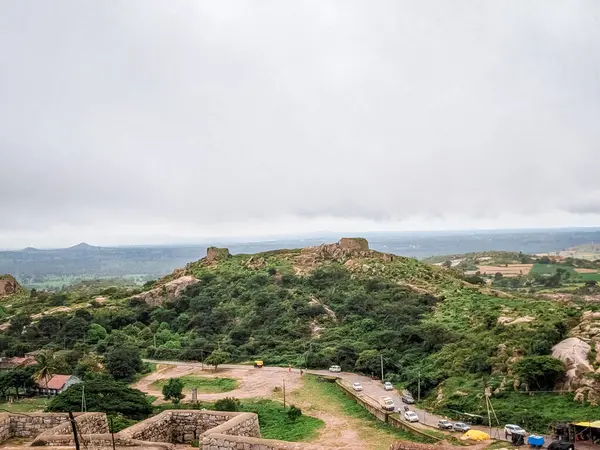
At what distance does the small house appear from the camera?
38.4m

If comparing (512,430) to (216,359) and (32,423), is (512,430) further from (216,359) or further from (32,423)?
(216,359)

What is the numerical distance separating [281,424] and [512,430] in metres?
11.2

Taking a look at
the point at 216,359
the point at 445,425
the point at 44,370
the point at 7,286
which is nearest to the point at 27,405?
the point at 44,370

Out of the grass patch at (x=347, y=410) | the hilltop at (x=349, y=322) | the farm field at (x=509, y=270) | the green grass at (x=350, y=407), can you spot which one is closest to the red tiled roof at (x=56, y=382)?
the hilltop at (x=349, y=322)

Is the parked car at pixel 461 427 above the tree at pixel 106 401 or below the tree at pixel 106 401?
below

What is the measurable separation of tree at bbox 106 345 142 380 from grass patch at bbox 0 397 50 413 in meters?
6.52

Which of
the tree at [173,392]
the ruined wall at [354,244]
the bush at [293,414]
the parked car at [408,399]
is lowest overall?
the parked car at [408,399]

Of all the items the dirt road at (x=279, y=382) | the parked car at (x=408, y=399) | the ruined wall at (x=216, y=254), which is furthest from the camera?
the ruined wall at (x=216, y=254)

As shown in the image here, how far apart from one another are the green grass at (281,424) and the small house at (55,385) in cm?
1526

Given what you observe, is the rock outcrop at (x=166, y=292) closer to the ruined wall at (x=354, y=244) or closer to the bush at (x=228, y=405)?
the ruined wall at (x=354, y=244)

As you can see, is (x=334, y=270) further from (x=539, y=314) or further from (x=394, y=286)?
(x=539, y=314)

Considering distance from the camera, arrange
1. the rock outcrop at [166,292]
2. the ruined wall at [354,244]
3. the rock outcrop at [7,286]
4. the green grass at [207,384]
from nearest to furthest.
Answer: the green grass at [207,384], the rock outcrop at [166,292], the ruined wall at [354,244], the rock outcrop at [7,286]

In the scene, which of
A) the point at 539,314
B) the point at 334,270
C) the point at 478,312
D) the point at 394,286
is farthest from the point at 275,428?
the point at 334,270

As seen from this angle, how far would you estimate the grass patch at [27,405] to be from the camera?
3291cm
